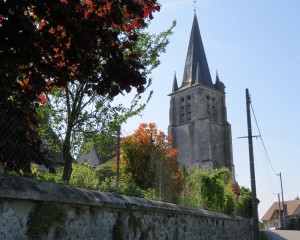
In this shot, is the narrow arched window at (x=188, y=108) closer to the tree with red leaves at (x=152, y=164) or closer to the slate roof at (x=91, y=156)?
the tree with red leaves at (x=152, y=164)

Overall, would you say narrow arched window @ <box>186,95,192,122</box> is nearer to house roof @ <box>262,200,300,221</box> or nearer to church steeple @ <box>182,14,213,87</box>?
church steeple @ <box>182,14,213,87</box>

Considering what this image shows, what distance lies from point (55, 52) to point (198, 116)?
58.5 meters

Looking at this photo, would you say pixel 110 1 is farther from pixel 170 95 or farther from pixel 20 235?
pixel 170 95

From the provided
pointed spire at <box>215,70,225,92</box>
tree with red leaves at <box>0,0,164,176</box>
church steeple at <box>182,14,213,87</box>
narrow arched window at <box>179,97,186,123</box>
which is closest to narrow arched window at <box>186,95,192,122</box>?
narrow arched window at <box>179,97,186,123</box>

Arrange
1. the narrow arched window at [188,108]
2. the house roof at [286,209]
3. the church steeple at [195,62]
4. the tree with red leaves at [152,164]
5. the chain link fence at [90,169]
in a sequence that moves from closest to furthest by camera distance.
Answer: the chain link fence at [90,169] → the tree with red leaves at [152,164] → the narrow arched window at [188,108] → the church steeple at [195,62] → the house roof at [286,209]

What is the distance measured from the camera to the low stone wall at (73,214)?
12.5 feet

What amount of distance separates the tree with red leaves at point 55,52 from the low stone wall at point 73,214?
59 centimetres

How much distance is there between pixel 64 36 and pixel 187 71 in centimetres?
6466

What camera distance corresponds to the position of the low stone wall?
3.82 metres

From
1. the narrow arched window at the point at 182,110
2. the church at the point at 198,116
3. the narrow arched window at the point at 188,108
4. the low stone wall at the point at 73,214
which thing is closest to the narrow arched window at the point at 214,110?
the church at the point at 198,116

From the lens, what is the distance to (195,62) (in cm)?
6719

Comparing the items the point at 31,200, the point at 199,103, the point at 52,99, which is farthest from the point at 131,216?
the point at 199,103

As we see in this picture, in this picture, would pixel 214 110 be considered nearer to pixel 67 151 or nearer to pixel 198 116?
pixel 198 116

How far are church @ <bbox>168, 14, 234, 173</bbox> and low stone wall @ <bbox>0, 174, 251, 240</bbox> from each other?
51.3 metres
